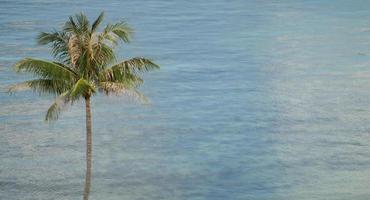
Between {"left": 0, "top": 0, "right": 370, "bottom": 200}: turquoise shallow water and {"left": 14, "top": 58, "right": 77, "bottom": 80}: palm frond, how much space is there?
8698 millimetres

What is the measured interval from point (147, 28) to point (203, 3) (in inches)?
368

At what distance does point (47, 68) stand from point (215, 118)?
17505 millimetres

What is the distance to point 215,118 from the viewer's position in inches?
1465

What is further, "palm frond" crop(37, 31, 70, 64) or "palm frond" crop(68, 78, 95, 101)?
"palm frond" crop(37, 31, 70, 64)

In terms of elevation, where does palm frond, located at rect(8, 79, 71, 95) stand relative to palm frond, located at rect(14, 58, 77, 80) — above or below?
below

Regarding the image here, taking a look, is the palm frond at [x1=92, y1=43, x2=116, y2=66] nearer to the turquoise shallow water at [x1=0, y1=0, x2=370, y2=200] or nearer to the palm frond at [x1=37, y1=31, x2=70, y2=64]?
the palm frond at [x1=37, y1=31, x2=70, y2=64]

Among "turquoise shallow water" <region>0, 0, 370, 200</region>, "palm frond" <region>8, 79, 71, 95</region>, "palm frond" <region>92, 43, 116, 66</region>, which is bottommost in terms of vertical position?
"turquoise shallow water" <region>0, 0, 370, 200</region>

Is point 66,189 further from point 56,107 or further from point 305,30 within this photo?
point 305,30

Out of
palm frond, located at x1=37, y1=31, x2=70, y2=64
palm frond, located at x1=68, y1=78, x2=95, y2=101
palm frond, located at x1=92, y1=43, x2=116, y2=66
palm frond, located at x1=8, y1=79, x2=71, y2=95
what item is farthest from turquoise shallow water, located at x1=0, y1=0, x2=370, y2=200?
palm frond, located at x1=68, y1=78, x2=95, y2=101

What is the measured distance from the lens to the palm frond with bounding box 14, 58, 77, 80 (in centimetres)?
2008

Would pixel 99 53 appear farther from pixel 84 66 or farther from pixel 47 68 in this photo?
pixel 47 68

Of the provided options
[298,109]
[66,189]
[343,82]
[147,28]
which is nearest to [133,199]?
[66,189]

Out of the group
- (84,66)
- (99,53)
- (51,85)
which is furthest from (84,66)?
(51,85)

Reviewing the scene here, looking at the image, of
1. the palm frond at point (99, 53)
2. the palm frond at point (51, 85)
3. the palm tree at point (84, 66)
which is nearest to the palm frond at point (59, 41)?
the palm tree at point (84, 66)
